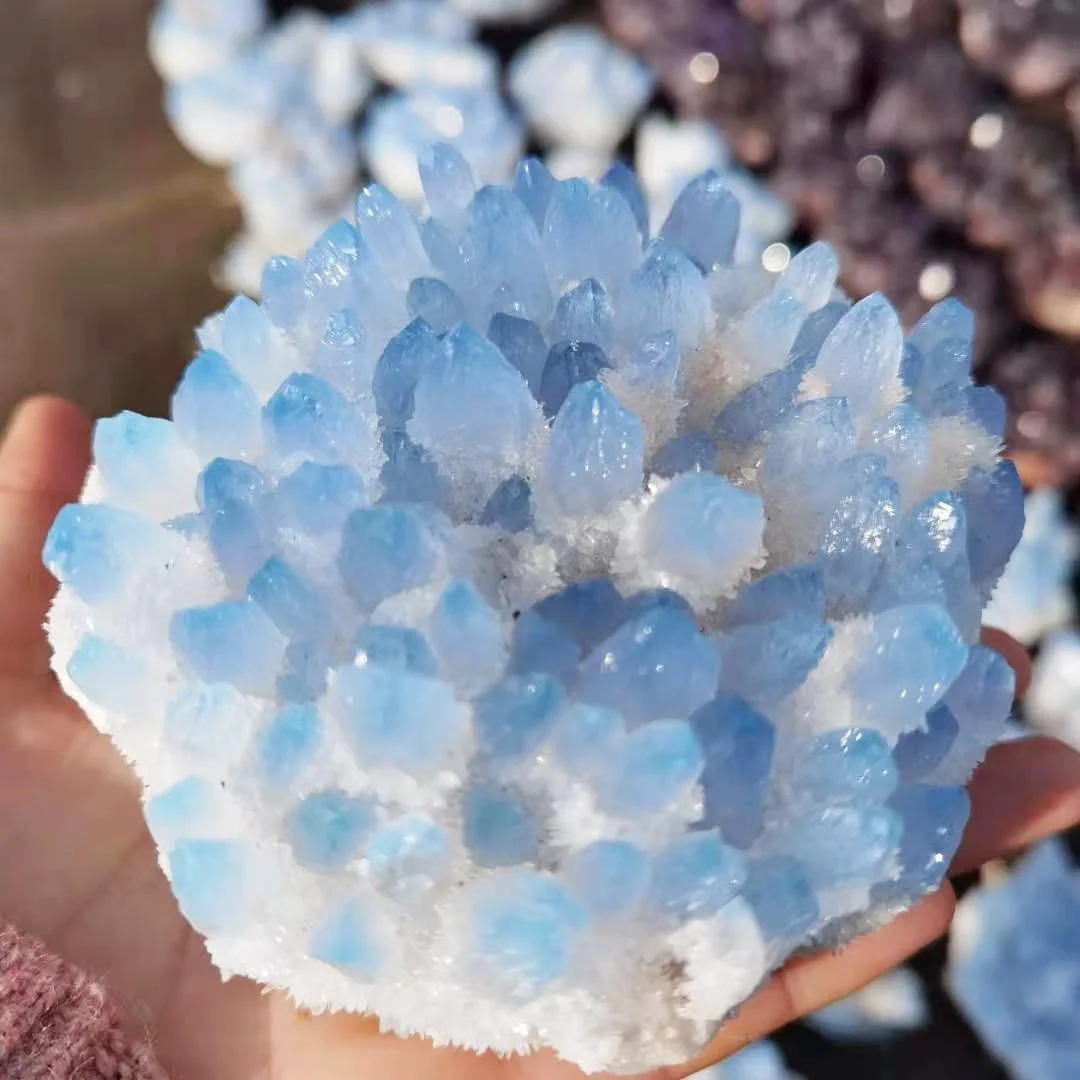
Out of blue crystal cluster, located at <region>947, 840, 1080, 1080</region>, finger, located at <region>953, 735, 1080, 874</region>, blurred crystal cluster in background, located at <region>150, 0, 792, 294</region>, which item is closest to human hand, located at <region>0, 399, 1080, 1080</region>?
finger, located at <region>953, 735, 1080, 874</region>

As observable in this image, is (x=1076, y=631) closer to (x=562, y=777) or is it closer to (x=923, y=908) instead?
(x=923, y=908)

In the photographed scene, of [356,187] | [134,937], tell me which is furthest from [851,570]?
[356,187]

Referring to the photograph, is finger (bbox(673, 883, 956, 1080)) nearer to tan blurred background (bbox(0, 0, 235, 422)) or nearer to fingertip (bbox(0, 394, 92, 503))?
fingertip (bbox(0, 394, 92, 503))

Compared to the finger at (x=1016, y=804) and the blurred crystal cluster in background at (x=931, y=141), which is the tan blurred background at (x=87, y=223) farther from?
the finger at (x=1016, y=804)

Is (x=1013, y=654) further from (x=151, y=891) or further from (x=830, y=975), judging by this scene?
(x=151, y=891)

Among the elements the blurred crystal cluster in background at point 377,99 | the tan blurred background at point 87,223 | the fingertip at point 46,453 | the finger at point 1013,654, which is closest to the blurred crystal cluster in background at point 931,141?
the blurred crystal cluster in background at point 377,99
